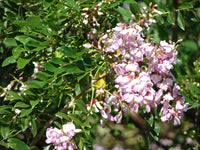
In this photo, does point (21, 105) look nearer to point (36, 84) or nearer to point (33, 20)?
point (36, 84)

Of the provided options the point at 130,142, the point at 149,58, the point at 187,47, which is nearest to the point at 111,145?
the point at 130,142

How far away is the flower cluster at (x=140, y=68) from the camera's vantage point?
35.3 inches

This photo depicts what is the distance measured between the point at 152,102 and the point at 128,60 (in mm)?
162

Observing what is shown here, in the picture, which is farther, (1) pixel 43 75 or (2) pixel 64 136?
(1) pixel 43 75

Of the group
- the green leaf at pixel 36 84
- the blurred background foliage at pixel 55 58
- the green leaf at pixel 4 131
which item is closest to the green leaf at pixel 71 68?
the blurred background foliage at pixel 55 58

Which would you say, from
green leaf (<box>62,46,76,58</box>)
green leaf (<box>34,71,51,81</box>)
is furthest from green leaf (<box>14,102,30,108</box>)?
green leaf (<box>62,46,76,58</box>)

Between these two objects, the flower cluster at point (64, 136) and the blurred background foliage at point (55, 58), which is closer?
the flower cluster at point (64, 136)

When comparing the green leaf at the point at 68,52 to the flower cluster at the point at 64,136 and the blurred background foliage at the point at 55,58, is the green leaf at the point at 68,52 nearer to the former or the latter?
the blurred background foliage at the point at 55,58

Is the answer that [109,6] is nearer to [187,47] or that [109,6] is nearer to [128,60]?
[128,60]

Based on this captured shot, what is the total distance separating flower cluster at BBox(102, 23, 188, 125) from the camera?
2.94 ft

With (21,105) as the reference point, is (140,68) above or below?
above

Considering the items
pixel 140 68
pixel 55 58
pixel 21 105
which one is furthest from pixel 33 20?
pixel 140 68

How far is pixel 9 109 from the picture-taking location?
3.50 ft

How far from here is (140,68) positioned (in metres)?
0.94
